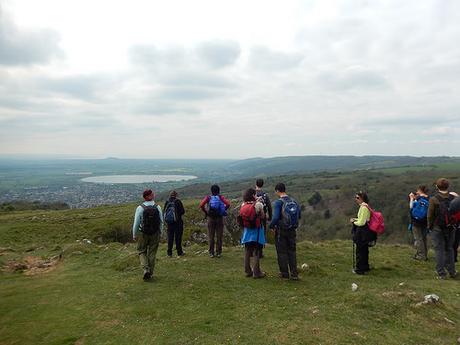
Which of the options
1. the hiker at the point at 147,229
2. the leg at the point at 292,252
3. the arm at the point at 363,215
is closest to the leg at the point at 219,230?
the hiker at the point at 147,229

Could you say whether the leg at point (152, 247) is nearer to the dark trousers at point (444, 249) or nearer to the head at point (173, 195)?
the head at point (173, 195)

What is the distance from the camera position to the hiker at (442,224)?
460 inches

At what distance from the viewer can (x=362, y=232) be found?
11977 mm

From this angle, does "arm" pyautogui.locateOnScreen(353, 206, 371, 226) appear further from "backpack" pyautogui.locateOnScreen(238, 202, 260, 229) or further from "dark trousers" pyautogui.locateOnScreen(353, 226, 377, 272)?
"backpack" pyautogui.locateOnScreen(238, 202, 260, 229)

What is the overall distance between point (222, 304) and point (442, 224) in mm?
7849

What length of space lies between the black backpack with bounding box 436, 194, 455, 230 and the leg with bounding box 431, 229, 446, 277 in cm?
27

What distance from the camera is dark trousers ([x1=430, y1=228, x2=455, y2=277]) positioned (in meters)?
11.8

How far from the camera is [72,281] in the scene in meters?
12.4

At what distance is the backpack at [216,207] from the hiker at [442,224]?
7318 mm

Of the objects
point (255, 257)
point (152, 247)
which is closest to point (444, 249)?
point (255, 257)

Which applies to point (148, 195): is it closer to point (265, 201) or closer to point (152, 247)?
point (152, 247)

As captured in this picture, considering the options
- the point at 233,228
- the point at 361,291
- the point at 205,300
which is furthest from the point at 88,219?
the point at 361,291

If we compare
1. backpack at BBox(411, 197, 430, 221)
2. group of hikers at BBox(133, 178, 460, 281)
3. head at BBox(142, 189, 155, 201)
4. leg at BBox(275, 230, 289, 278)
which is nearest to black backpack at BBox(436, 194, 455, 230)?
group of hikers at BBox(133, 178, 460, 281)

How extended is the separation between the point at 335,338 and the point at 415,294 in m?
3.41
